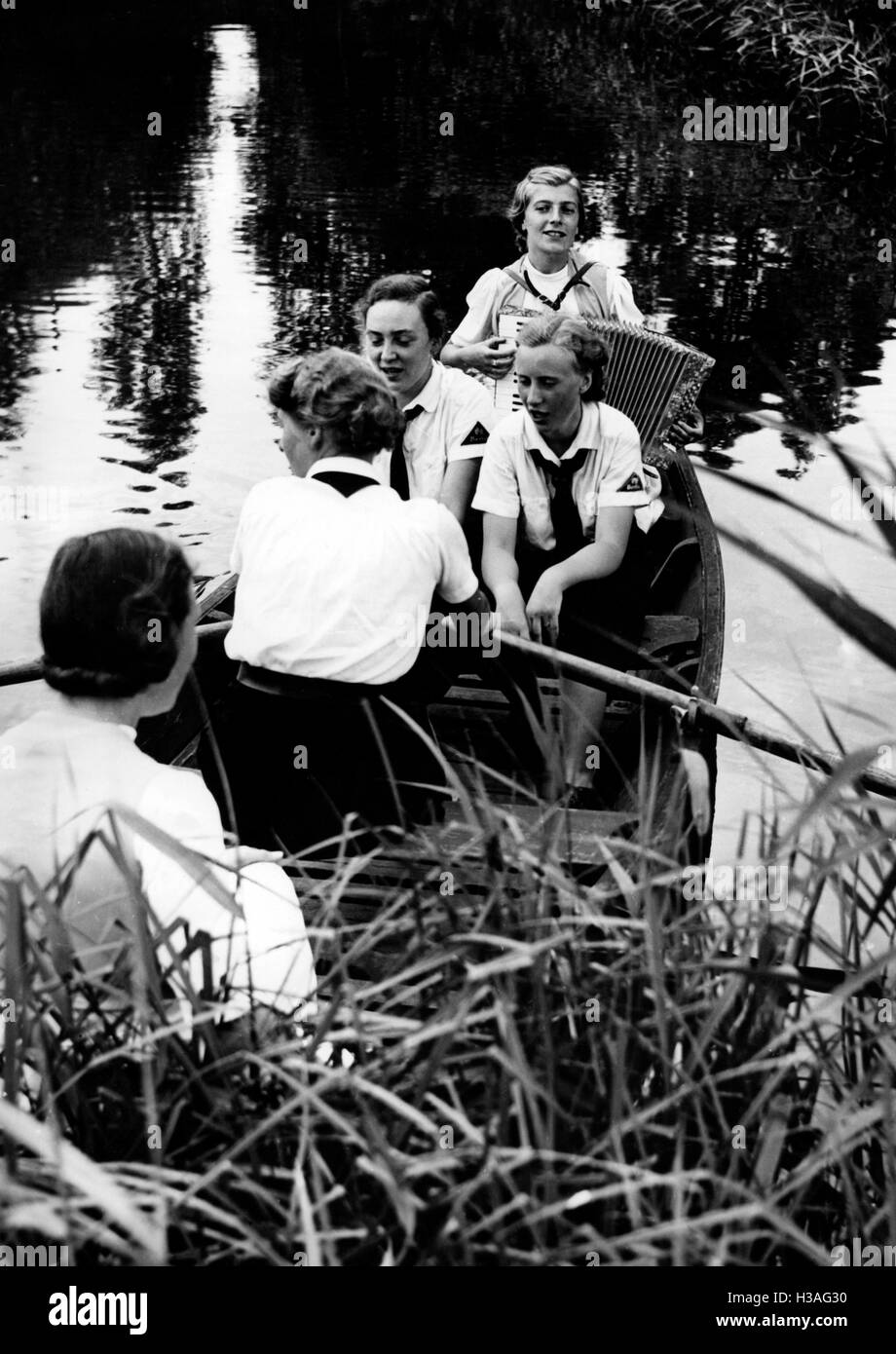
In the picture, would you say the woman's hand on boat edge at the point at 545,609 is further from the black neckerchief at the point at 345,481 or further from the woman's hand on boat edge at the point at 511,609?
the black neckerchief at the point at 345,481

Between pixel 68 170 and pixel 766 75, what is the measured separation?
258 inches

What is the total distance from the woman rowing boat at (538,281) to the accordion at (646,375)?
2.2 inches

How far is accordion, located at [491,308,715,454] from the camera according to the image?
17.5ft

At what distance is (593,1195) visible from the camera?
1.54 m

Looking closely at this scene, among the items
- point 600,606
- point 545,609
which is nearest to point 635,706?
point 600,606

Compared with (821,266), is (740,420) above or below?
below

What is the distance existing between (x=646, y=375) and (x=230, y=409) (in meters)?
5.10

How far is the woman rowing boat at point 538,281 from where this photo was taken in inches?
205

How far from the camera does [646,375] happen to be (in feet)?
18.1

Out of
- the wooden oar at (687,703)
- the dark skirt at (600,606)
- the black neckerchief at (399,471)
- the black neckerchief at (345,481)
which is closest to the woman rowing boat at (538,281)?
the black neckerchief at (399,471)

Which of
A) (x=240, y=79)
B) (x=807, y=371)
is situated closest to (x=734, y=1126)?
(x=807, y=371)

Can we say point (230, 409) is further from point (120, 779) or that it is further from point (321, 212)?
point (120, 779)
